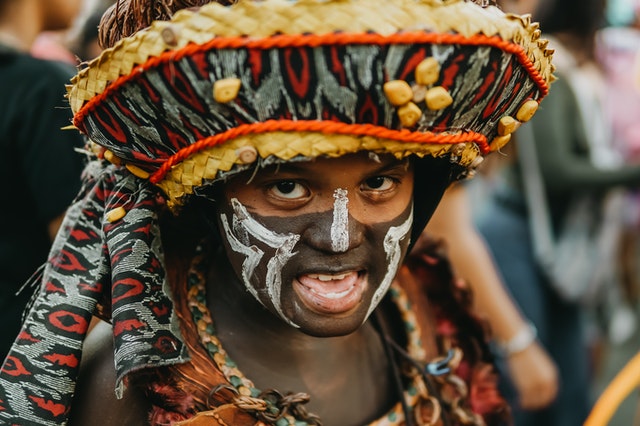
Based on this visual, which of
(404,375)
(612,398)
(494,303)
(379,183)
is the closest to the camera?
(379,183)

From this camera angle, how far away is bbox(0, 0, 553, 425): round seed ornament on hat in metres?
1.20

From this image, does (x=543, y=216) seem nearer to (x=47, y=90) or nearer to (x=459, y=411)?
(x=459, y=411)

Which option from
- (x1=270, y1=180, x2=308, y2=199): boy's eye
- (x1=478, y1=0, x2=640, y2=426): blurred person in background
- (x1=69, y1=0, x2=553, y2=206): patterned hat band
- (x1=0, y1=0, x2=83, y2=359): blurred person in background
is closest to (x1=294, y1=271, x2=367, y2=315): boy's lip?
(x1=270, y1=180, x2=308, y2=199): boy's eye

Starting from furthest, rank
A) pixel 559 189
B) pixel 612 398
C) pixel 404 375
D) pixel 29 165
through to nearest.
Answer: pixel 559 189, pixel 29 165, pixel 612 398, pixel 404 375

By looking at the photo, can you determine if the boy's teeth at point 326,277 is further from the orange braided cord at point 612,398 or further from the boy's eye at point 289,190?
the orange braided cord at point 612,398

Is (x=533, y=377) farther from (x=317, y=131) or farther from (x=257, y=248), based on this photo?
(x=317, y=131)

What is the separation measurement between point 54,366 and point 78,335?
7 centimetres

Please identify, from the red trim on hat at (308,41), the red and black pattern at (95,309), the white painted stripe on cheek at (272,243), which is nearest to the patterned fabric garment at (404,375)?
the red and black pattern at (95,309)

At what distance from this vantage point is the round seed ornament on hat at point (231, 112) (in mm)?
1199

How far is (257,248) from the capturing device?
1.41 metres

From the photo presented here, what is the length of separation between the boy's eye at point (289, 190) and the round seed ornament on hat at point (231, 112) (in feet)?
0.30

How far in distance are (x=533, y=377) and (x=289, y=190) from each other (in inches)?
66.5

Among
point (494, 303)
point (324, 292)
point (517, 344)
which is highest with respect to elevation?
point (324, 292)


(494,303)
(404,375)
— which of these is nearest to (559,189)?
(494,303)
